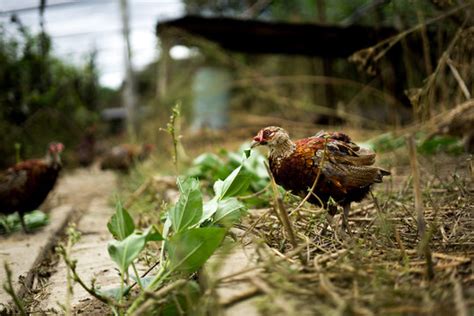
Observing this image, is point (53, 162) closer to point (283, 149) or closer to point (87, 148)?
point (283, 149)

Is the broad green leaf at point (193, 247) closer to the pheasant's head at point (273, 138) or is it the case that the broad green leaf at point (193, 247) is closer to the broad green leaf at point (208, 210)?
the broad green leaf at point (208, 210)

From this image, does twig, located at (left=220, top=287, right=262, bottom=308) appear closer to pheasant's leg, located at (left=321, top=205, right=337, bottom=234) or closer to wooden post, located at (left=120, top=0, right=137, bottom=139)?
pheasant's leg, located at (left=321, top=205, right=337, bottom=234)

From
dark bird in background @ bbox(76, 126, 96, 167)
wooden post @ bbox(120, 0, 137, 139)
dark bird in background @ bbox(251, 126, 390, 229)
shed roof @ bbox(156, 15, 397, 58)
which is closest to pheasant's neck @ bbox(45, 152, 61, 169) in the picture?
dark bird in background @ bbox(251, 126, 390, 229)

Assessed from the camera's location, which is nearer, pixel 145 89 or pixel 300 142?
pixel 300 142

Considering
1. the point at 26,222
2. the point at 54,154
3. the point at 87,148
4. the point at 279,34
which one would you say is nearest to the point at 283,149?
the point at 26,222

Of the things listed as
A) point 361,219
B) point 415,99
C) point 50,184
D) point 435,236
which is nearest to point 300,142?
point 361,219

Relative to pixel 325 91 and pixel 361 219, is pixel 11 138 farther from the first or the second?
pixel 361 219
